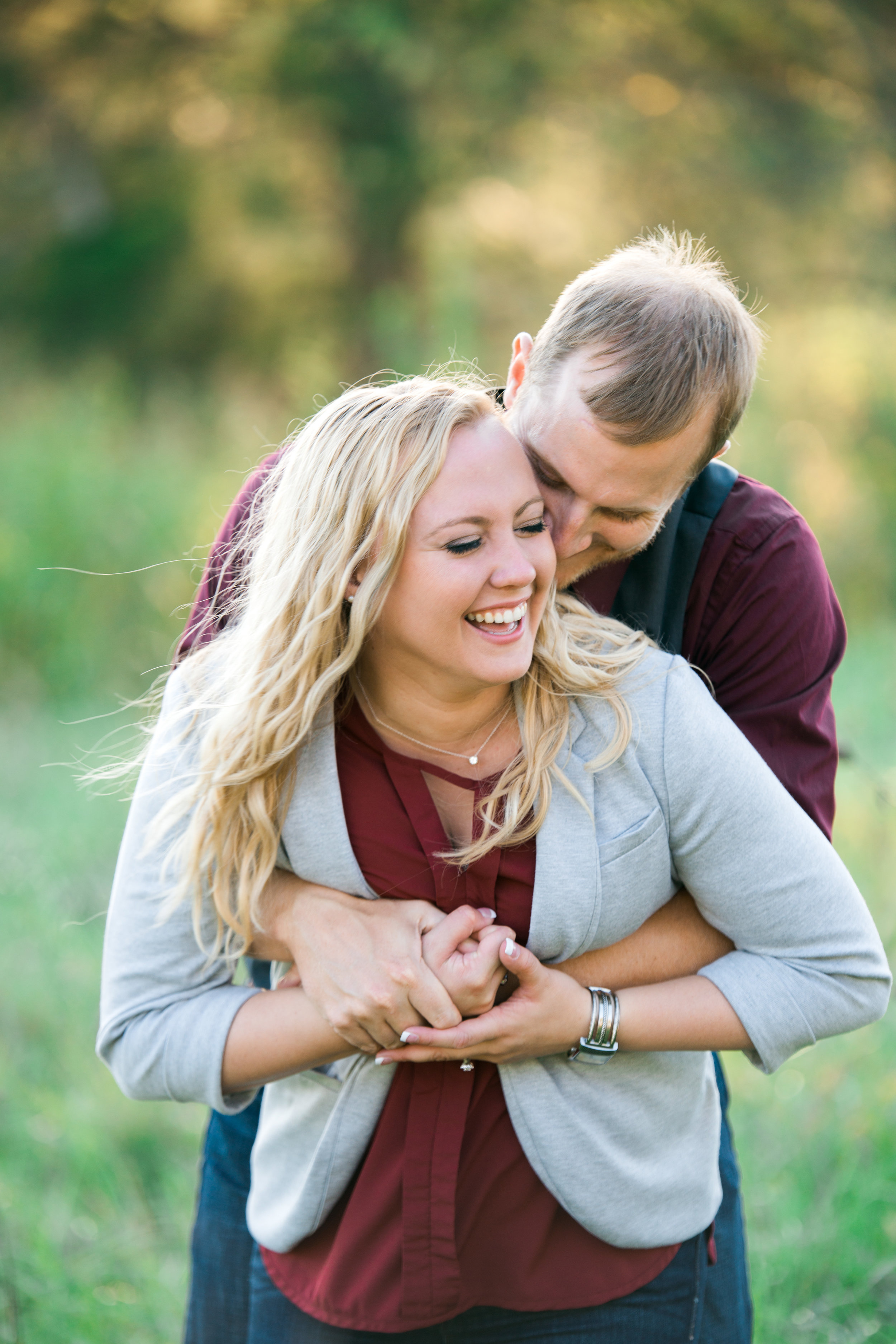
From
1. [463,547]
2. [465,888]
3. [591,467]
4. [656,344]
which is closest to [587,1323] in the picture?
[465,888]

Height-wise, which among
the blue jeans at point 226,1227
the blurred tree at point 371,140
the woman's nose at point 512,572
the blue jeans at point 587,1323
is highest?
the blurred tree at point 371,140

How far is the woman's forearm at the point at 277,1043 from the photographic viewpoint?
1.66 metres

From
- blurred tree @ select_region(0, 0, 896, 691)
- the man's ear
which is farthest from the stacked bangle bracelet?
blurred tree @ select_region(0, 0, 896, 691)

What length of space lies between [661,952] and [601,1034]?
17 centimetres

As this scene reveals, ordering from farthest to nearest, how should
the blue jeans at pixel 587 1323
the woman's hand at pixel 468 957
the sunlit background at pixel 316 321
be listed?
the sunlit background at pixel 316 321 → the blue jeans at pixel 587 1323 → the woman's hand at pixel 468 957

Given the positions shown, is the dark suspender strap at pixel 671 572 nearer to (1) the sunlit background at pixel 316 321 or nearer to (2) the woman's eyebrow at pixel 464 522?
(2) the woman's eyebrow at pixel 464 522

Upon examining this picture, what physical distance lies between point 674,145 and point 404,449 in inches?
405

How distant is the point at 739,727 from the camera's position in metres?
1.82

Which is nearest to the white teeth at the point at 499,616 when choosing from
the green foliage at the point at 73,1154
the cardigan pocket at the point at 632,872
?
the cardigan pocket at the point at 632,872

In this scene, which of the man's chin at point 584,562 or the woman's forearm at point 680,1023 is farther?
the man's chin at point 584,562

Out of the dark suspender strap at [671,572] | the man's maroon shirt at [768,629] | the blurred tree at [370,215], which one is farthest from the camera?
the blurred tree at [370,215]

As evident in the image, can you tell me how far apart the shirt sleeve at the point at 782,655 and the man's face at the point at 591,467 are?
6.9 inches

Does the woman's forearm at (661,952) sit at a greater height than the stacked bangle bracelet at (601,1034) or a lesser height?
greater

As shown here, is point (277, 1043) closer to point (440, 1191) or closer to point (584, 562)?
point (440, 1191)
